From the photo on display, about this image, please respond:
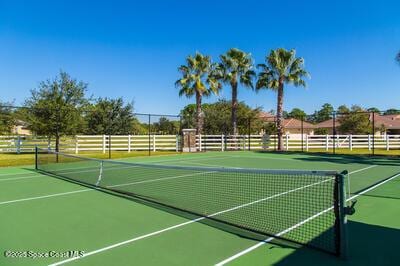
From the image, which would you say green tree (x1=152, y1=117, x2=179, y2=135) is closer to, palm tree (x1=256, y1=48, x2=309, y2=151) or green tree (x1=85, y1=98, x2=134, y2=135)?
green tree (x1=85, y1=98, x2=134, y2=135)

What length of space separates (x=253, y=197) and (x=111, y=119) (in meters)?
25.9

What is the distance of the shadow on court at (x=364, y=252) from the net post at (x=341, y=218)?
135mm

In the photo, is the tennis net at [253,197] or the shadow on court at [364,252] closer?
the shadow on court at [364,252]

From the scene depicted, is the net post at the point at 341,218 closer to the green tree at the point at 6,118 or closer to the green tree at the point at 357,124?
the green tree at the point at 6,118

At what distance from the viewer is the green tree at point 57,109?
17469 millimetres

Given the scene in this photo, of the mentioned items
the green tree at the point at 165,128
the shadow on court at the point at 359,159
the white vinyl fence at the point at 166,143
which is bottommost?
the shadow on court at the point at 359,159

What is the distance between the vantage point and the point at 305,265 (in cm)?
419

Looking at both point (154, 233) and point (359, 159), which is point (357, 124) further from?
point (154, 233)

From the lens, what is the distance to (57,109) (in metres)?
17.4

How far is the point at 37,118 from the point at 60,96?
1.57m

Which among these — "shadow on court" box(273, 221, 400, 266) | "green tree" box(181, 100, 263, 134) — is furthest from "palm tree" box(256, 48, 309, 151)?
"shadow on court" box(273, 221, 400, 266)

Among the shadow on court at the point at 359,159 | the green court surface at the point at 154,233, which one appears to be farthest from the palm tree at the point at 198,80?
the green court surface at the point at 154,233

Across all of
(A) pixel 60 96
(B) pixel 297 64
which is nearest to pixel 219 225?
(A) pixel 60 96

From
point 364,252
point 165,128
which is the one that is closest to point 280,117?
point 165,128
